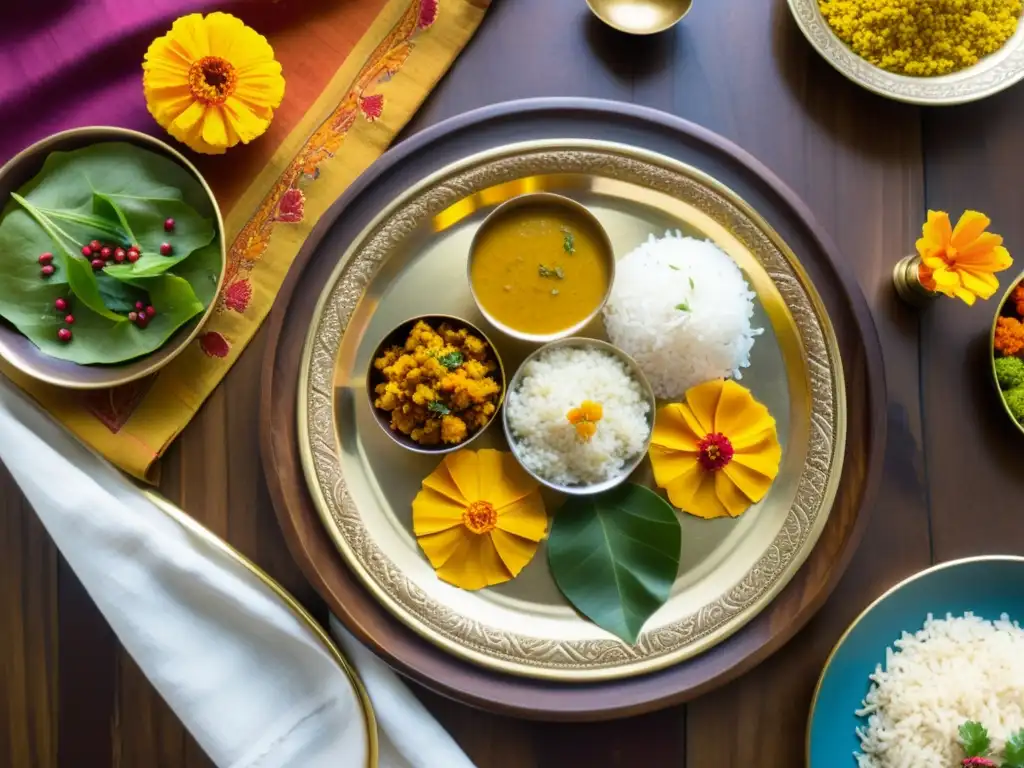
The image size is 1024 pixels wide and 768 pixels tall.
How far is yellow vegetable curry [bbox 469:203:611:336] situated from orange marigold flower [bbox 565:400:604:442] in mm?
155

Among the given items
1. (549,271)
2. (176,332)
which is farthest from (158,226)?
(549,271)

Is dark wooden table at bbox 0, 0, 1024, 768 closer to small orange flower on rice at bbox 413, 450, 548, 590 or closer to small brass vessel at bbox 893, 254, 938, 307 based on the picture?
small brass vessel at bbox 893, 254, 938, 307

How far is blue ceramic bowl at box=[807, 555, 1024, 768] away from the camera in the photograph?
4.54 feet

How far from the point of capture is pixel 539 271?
1.39 metres

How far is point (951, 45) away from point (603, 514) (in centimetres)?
104

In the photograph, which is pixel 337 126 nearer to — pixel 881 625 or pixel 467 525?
pixel 467 525

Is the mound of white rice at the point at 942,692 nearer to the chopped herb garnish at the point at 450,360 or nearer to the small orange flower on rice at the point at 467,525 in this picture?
the small orange flower on rice at the point at 467,525

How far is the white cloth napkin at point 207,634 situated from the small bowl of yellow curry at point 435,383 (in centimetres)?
38

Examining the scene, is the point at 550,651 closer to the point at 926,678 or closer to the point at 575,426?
the point at 575,426

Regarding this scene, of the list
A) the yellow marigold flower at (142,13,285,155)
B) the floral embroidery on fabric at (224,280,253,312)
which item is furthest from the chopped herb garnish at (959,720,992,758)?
the yellow marigold flower at (142,13,285,155)

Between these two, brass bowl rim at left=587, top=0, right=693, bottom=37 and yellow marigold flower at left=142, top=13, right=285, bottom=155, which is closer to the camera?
yellow marigold flower at left=142, top=13, right=285, bottom=155

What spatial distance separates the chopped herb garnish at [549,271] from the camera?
1.39 metres

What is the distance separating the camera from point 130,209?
140cm

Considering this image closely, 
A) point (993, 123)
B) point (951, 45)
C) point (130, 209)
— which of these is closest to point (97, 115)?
point (130, 209)
